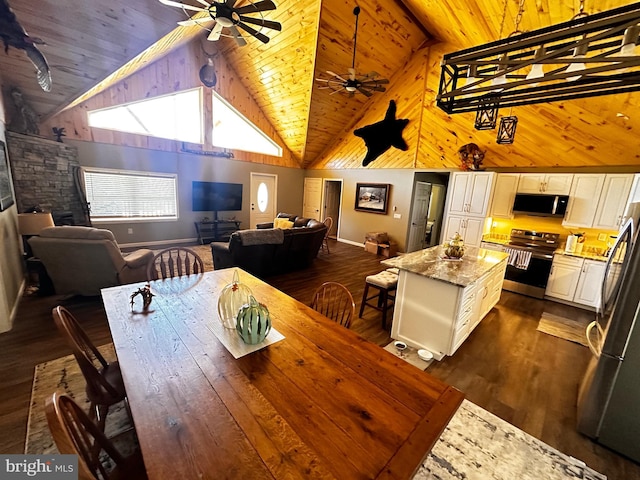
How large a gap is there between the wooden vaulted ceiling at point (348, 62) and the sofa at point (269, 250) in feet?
10.1

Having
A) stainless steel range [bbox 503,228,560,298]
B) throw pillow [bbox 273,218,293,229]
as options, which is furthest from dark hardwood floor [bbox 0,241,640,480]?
throw pillow [bbox 273,218,293,229]

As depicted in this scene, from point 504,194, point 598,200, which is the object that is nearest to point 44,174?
point 504,194

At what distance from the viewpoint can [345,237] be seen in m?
8.34

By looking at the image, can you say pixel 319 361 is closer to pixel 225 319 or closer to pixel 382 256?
pixel 225 319

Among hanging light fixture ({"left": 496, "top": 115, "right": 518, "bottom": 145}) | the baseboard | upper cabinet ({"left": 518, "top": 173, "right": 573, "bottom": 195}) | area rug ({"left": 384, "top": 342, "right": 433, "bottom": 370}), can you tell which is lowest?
area rug ({"left": 384, "top": 342, "right": 433, "bottom": 370})

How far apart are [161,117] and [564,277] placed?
899cm

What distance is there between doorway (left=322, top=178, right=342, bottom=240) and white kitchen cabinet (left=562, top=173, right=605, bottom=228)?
562cm

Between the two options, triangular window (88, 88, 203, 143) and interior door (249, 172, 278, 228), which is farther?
interior door (249, 172, 278, 228)

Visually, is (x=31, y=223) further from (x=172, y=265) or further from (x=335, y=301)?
(x=335, y=301)

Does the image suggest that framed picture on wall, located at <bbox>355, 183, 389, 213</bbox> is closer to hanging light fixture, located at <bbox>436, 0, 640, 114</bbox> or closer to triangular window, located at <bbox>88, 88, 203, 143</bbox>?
triangular window, located at <bbox>88, 88, 203, 143</bbox>

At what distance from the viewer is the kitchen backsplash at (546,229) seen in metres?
4.35

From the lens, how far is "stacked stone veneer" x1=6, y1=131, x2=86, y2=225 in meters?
4.20

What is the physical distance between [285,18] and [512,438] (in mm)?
6675

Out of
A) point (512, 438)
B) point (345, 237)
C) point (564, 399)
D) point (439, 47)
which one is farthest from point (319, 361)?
point (345, 237)
